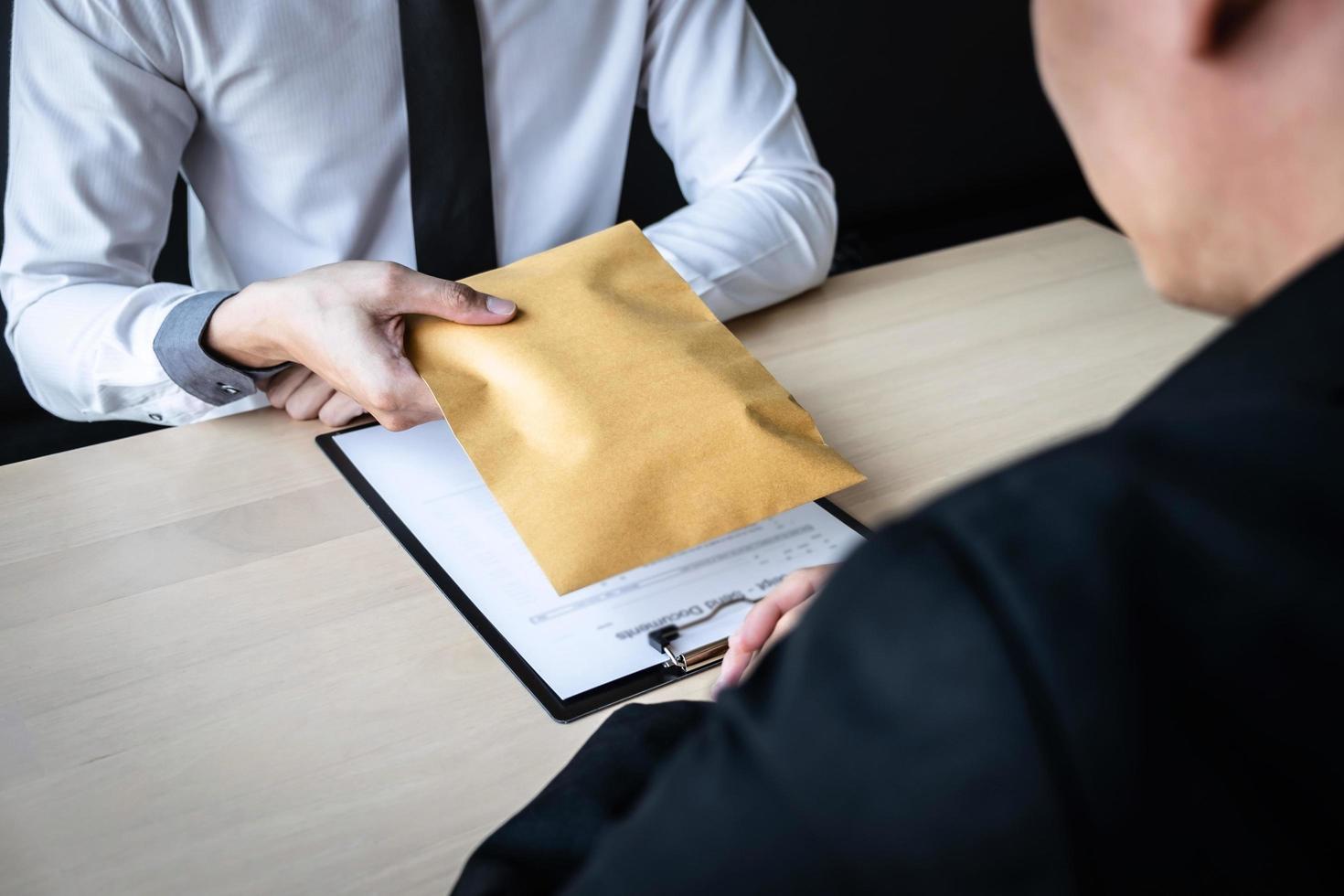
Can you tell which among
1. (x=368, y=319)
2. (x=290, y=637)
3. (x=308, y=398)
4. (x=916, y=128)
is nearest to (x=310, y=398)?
(x=308, y=398)

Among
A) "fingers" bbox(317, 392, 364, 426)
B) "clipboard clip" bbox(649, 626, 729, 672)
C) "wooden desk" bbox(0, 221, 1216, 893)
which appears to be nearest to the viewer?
"wooden desk" bbox(0, 221, 1216, 893)

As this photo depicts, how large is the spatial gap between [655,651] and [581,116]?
2.65 feet

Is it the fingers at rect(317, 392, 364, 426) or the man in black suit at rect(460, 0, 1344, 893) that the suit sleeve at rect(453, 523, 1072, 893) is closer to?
the man in black suit at rect(460, 0, 1344, 893)

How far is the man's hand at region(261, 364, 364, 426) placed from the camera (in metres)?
0.93

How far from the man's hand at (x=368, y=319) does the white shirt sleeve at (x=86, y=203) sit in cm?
18

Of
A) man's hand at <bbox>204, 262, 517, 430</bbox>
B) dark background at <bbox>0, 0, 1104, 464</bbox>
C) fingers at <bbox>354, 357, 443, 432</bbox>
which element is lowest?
dark background at <bbox>0, 0, 1104, 464</bbox>

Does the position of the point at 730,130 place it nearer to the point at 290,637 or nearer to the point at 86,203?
the point at 86,203

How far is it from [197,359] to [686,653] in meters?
0.51

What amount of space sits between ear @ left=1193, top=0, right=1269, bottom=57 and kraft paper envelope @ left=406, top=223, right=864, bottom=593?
1.45 ft

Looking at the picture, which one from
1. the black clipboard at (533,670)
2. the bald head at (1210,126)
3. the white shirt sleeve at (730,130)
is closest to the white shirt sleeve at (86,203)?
the black clipboard at (533,670)

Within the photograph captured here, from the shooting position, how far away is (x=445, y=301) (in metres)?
0.80

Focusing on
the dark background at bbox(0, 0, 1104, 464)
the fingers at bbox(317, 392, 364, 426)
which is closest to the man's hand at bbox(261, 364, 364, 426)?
the fingers at bbox(317, 392, 364, 426)

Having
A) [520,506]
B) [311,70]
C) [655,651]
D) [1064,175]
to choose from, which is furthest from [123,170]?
[1064,175]

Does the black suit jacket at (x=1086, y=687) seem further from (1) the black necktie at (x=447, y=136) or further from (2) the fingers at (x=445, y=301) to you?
(1) the black necktie at (x=447, y=136)
